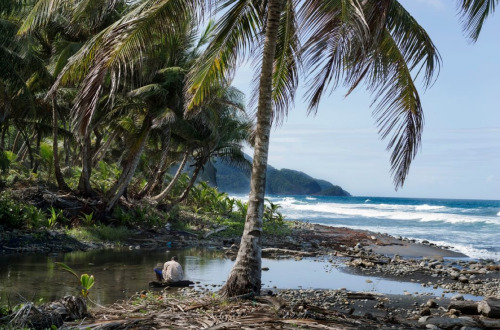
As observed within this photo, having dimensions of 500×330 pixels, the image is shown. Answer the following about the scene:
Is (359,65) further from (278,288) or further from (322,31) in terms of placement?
(278,288)

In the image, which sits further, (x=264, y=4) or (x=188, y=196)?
(x=188, y=196)

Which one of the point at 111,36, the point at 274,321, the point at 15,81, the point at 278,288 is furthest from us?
the point at 15,81

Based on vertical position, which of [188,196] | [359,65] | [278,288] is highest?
[359,65]

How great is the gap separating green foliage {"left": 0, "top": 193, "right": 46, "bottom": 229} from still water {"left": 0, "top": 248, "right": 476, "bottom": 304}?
276cm

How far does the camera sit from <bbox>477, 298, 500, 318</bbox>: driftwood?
8547 millimetres

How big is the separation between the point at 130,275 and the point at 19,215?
7.29 m

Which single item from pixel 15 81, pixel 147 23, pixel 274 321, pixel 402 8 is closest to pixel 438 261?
pixel 402 8

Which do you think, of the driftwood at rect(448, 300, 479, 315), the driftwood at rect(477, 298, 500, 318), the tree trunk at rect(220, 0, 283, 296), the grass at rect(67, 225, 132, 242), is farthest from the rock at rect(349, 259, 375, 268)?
the grass at rect(67, 225, 132, 242)

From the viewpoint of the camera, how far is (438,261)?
690 inches

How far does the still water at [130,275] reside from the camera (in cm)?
1074

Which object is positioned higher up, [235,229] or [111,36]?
[111,36]

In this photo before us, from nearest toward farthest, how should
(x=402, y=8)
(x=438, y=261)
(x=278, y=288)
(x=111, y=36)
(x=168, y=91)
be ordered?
(x=111, y=36) → (x=402, y=8) → (x=278, y=288) → (x=438, y=261) → (x=168, y=91)

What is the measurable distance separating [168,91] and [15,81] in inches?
242

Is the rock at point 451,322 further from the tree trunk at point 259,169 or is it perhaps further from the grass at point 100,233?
the grass at point 100,233
